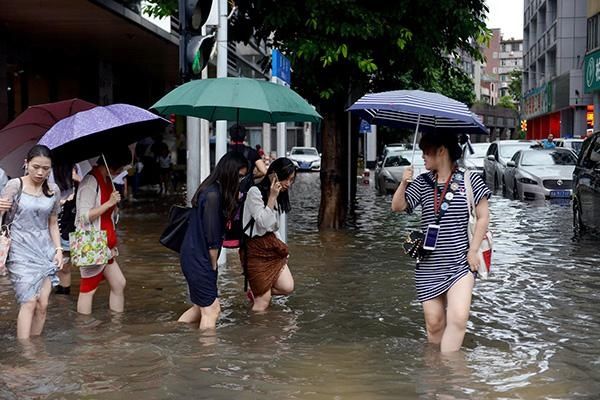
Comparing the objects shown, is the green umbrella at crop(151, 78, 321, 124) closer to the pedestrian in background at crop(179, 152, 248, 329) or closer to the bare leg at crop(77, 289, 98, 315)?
the pedestrian in background at crop(179, 152, 248, 329)

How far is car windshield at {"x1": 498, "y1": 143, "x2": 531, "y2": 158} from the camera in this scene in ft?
97.5

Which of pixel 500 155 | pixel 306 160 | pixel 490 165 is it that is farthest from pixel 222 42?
pixel 306 160

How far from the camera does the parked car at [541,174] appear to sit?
23453 millimetres

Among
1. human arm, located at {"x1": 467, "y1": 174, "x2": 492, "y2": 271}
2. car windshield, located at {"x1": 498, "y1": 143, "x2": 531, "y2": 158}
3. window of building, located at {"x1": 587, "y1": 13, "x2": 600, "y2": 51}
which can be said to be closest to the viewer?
human arm, located at {"x1": 467, "y1": 174, "x2": 492, "y2": 271}

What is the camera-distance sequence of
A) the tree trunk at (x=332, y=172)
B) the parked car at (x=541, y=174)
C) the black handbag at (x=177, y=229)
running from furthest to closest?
the parked car at (x=541, y=174) → the tree trunk at (x=332, y=172) → the black handbag at (x=177, y=229)

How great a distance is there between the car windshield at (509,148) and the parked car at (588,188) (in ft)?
44.4

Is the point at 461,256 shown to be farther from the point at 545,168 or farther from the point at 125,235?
the point at 545,168

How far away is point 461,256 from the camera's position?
652 centimetres

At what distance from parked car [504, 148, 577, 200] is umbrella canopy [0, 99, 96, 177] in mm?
15512

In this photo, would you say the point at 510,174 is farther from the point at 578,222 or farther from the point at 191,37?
the point at 191,37

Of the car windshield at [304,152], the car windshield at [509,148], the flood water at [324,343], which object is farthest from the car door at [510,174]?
the car windshield at [304,152]

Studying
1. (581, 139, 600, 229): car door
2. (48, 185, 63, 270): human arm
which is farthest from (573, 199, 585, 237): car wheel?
(48, 185, 63, 270): human arm

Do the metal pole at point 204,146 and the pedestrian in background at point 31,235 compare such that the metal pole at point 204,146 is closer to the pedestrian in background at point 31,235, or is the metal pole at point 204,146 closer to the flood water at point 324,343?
the flood water at point 324,343

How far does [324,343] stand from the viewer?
302 inches
